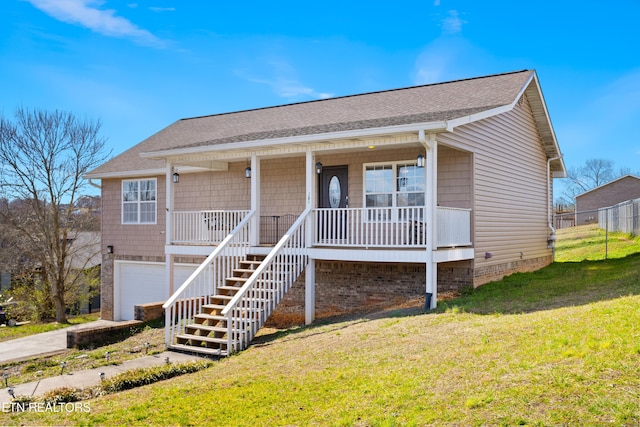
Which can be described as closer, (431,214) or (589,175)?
(431,214)

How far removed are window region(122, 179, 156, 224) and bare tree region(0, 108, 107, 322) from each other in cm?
420

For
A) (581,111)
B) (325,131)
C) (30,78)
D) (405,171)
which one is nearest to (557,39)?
(405,171)

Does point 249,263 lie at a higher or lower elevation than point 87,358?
higher

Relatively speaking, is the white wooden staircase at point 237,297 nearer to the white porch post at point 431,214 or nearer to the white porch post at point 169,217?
the white porch post at point 169,217

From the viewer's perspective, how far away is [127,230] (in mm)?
17984

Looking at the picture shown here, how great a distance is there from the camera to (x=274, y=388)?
6.32 metres

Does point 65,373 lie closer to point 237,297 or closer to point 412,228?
point 237,297

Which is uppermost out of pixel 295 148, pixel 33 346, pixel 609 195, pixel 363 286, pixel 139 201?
pixel 609 195

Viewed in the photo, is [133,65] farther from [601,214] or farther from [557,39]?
[601,214]

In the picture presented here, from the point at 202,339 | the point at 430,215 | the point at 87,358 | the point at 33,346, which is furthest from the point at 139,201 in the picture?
the point at 430,215

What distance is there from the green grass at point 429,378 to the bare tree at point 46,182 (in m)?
14.5

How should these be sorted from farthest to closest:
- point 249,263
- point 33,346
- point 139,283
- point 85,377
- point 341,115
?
point 139,283, point 341,115, point 33,346, point 249,263, point 85,377

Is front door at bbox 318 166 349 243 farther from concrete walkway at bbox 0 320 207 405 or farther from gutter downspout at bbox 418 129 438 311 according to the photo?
concrete walkway at bbox 0 320 207 405

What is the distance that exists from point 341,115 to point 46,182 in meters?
12.3
